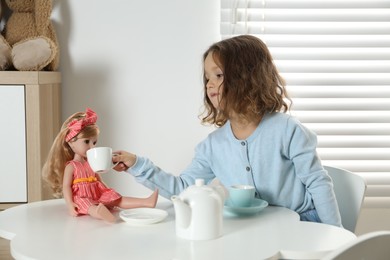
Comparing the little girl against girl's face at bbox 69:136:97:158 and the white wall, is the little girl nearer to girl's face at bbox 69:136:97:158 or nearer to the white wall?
girl's face at bbox 69:136:97:158

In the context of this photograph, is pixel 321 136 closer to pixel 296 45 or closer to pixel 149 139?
pixel 296 45

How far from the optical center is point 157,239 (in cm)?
129

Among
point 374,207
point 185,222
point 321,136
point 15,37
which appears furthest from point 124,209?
point 374,207

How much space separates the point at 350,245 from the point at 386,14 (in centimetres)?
170

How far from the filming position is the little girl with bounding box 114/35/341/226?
1.71 m

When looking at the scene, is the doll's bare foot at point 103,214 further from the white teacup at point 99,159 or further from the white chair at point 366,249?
the white chair at point 366,249

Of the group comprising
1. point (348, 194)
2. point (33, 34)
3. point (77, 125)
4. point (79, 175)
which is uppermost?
point (33, 34)

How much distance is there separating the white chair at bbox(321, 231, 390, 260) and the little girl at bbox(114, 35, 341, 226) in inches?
27.9

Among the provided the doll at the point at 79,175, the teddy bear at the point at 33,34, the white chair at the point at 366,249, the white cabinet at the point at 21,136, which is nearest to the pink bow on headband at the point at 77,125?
the doll at the point at 79,175

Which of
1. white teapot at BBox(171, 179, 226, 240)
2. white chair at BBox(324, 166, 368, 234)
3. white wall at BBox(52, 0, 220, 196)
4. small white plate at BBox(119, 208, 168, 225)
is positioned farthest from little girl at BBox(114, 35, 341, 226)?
white wall at BBox(52, 0, 220, 196)

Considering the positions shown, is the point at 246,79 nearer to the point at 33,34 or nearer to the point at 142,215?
the point at 142,215

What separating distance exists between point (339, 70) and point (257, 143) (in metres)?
0.79

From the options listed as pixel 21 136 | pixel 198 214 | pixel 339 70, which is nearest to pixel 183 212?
pixel 198 214

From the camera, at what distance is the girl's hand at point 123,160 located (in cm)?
164
